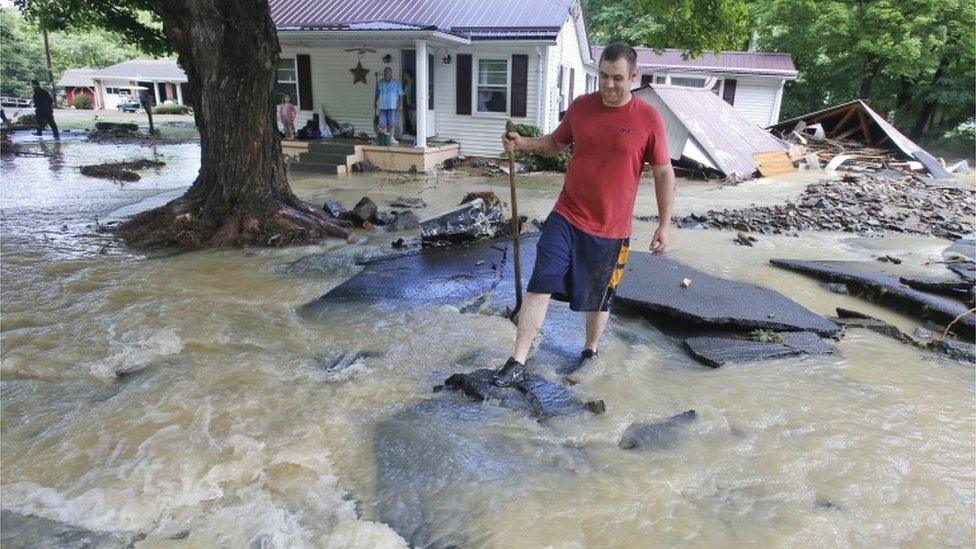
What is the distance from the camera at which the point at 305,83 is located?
17.4m

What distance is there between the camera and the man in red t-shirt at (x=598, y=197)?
337 centimetres

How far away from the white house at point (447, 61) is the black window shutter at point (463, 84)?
1.1 inches

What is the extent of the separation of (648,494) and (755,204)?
33.1 ft

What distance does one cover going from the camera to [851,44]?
970 inches

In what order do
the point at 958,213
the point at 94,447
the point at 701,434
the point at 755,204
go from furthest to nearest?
1. the point at 755,204
2. the point at 958,213
3. the point at 701,434
4. the point at 94,447

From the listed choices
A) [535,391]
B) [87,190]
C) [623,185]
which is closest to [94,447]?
[535,391]

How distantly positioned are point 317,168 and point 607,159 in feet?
40.6

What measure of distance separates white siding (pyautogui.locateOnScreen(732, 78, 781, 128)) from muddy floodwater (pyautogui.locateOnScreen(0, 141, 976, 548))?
24753 millimetres

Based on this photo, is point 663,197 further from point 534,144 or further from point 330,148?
point 330,148

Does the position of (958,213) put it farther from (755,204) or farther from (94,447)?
(94,447)

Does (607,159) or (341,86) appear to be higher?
(341,86)

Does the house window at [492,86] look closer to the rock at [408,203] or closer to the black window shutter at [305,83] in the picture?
the black window shutter at [305,83]

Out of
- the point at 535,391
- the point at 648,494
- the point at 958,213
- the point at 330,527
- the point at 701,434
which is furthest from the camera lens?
the point at 958,213

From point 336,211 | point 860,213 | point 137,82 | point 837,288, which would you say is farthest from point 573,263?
point 137,82
